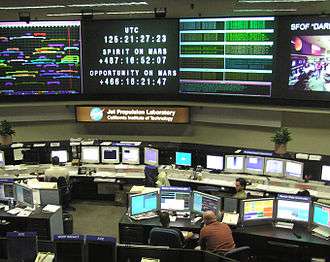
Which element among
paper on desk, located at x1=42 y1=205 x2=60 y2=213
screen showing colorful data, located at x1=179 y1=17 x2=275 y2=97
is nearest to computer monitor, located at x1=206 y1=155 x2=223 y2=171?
screen showing colorful data, located at x1=179 y1=17 x2=275 y2=97

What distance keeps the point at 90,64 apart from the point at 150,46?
1.32 meters

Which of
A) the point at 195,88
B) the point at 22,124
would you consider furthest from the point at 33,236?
the point at 22,124

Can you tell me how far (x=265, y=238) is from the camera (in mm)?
5977

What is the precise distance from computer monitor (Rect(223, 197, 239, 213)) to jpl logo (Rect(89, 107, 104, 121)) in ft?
13.1

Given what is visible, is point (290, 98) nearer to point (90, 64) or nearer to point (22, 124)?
point (90, 64)

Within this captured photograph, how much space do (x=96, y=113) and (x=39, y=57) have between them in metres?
1.62

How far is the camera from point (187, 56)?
9.05 metres

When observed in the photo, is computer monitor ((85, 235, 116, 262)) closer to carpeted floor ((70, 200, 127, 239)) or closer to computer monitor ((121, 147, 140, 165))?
carpeted floor ((70, 200, 127, 239))

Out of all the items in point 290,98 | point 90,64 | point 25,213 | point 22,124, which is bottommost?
point 25,213

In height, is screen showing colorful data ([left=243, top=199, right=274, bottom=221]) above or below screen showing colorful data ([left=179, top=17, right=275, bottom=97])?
below

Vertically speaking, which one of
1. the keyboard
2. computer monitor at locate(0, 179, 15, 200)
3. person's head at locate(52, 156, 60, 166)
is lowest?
the keyboard

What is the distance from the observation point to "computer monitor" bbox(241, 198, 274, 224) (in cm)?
619

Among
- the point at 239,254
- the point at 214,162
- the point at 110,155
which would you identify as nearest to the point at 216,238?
the point at 239,254

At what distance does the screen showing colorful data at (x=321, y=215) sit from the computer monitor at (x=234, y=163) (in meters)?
2.31
